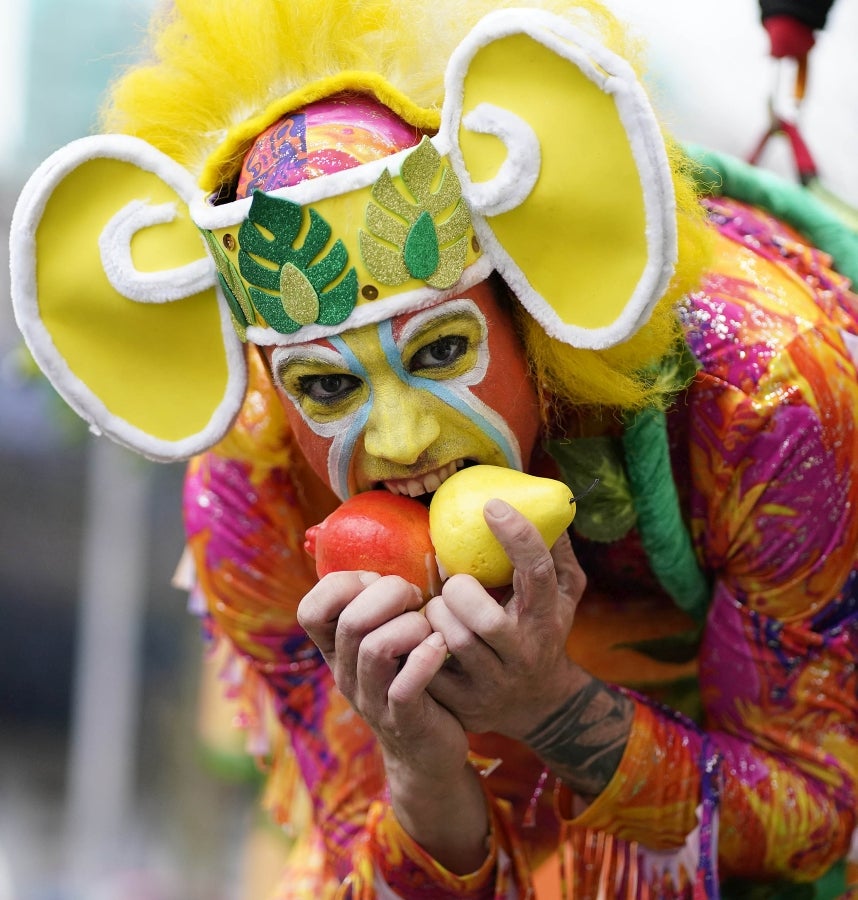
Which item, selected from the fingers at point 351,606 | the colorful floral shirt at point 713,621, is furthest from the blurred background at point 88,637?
the fingers at point 351,606

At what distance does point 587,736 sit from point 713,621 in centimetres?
22

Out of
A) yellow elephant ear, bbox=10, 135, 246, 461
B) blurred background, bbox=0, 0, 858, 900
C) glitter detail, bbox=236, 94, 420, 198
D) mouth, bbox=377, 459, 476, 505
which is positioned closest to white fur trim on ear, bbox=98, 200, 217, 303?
yellow elephant ear, bbox=10, 135, 246, 461

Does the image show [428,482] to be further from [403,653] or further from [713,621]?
[713,621]

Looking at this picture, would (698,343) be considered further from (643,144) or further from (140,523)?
(140,523)

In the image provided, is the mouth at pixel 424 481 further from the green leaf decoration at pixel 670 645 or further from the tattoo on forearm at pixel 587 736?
the green leaf decoration at pixel 670 645

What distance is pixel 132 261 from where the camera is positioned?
1.52 meters

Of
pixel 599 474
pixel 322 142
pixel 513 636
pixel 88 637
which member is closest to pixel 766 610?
pixel 599 474

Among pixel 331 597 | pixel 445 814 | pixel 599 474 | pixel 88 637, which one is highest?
pixel 599 474

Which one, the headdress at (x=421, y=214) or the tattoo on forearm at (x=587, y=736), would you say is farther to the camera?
the tattoo on forearm at (x=587, y=736)

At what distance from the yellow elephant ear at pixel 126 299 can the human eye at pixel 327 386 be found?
185 mm

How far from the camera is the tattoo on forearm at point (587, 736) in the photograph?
58.2 inches

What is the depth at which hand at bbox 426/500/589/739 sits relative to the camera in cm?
123

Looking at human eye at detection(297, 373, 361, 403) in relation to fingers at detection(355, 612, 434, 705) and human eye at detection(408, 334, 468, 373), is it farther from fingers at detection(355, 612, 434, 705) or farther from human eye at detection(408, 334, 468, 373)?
fingers at detection(355, 612, 434, 705)

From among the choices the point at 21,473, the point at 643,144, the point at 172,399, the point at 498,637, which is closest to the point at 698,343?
the point at 643,144
